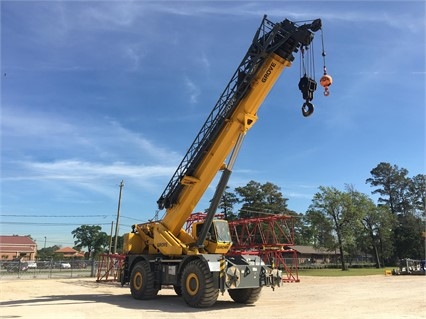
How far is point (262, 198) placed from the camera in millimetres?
75500

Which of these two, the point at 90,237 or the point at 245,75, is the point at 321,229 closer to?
the point at 245,75

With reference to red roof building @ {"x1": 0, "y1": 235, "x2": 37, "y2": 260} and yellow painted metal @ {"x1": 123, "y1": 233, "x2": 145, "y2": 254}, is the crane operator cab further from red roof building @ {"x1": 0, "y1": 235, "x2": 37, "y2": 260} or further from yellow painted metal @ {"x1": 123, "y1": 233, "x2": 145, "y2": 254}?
red roof building @ {"x1": 0, "y1": 235, "x2": 37, "y2": 260}

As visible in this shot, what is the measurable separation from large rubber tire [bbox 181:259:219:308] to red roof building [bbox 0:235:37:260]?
94.7m

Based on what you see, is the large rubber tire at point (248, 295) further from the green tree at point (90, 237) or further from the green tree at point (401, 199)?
the green tree at point (90, 237)

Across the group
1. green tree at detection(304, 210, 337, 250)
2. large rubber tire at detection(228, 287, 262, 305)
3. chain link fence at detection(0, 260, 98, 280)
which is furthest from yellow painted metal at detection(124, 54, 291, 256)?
green tree at detection(304, 210, 337, 250)

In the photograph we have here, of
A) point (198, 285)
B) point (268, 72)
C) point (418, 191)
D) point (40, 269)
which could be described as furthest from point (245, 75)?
point (418, 191)

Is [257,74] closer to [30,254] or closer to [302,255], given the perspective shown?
[302,255]

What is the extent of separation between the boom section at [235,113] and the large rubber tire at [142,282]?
6.42 ft

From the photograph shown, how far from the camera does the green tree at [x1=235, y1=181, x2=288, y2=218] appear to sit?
73062 millimetres

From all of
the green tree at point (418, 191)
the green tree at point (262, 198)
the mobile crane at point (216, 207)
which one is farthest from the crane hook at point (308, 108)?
the green tree at point (418, 191)

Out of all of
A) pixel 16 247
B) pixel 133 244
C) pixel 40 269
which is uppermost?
pixel 16 247

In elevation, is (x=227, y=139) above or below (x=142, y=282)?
above

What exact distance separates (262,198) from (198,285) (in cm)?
6261

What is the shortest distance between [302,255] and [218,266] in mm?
74196
